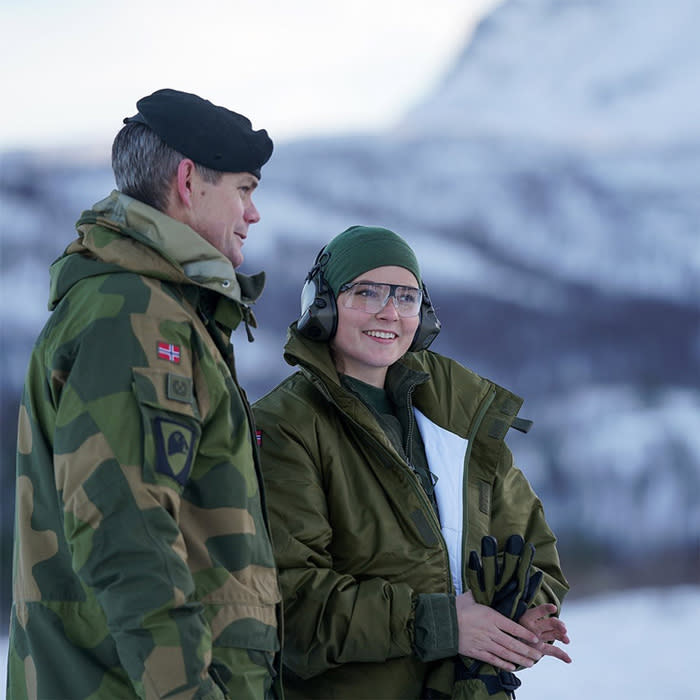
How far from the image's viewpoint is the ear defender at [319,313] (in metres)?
1.86

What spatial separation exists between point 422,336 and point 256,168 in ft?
2.02

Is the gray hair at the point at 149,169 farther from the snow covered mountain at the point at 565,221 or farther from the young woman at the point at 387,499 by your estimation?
the snow covered mountain at the point at 565,221

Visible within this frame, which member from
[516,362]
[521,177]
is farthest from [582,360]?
[521,177]

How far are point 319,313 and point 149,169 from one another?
22.2 inches

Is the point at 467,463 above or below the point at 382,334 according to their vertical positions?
below

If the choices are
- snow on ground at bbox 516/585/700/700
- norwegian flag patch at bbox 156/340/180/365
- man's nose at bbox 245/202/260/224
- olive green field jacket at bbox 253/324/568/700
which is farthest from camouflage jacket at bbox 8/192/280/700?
snow on ground at bbox 516/585/700/700

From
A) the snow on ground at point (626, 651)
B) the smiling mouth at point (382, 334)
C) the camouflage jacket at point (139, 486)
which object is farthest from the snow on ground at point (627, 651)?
the camouflage jacket at point (139, 486)

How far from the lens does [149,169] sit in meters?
1.37

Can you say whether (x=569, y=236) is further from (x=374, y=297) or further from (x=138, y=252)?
(x=138, y=252)

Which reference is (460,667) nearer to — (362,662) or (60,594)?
(362,662)

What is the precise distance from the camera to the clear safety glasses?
185cm

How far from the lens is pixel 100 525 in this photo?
112cm

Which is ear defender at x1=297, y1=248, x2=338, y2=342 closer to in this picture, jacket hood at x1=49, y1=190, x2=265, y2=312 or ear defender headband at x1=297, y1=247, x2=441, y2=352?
ear defender headband at x1=297, y1=247, x2=441, y2=352

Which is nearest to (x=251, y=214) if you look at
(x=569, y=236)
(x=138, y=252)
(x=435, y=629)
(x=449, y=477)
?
(x=138, y=252)
